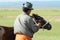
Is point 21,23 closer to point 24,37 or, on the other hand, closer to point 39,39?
point 24,37

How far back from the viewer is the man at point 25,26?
7.56m

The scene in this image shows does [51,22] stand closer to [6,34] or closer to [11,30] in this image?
[11,30]

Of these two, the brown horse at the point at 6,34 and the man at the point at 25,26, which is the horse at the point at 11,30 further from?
the man at the point at 25,26

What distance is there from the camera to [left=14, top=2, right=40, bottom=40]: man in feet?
24.8

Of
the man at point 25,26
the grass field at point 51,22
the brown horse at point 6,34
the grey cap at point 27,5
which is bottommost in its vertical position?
Result: the grass field at point 51,22

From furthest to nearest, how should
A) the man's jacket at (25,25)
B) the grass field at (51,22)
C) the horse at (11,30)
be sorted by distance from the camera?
the grass field at (51,22) < the horse at (11,30) < the man's jacket at (25,25)

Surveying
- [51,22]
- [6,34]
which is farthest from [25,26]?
[51,22]

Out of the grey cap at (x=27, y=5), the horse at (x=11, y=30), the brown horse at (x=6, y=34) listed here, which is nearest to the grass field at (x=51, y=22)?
the horse at (x=11, y=30)

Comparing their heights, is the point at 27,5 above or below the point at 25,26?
above

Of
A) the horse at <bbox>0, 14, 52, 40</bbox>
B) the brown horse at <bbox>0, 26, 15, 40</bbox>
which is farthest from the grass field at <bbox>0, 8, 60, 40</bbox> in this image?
the brown horse at <bbox>0, 26, 15, 40</bbox>

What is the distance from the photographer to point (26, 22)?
7.57 metres

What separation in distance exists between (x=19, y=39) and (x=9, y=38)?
0.51 meters

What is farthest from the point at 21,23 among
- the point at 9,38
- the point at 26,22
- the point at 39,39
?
the point at 39,39

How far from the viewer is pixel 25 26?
300 inches
